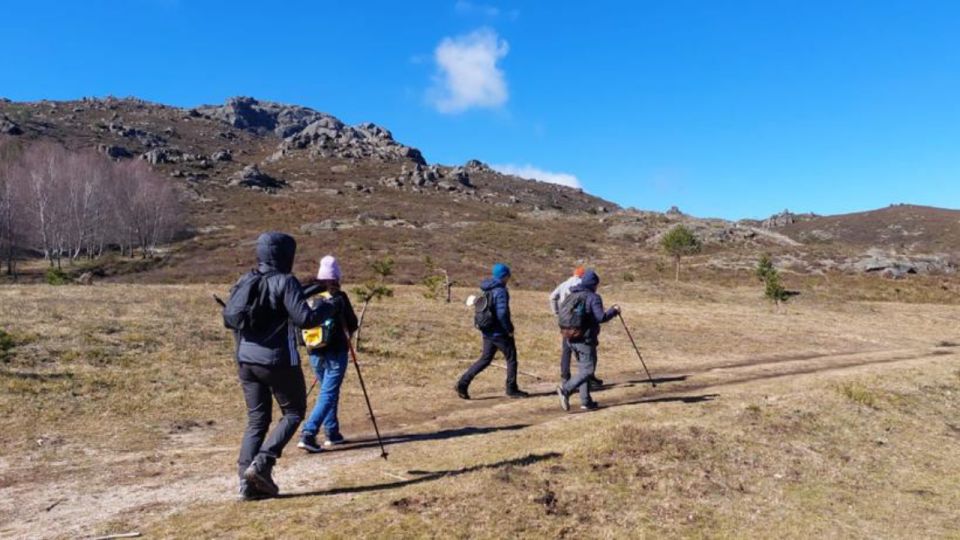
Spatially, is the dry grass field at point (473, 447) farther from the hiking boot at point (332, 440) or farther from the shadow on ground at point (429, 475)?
the hiking boot at point (332, 440)

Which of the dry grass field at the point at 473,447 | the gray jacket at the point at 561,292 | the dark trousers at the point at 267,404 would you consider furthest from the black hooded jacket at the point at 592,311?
the dark trousers at the point at 267,404

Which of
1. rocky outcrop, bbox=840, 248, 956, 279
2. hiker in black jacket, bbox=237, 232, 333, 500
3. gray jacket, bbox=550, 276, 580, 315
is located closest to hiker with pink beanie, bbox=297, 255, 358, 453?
hiker in black jacket, bbox=237, 232, 333, 500

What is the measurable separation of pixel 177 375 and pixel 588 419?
9329mm

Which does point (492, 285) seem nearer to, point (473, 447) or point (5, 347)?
point (473, 447)

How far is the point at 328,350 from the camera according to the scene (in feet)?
29.8

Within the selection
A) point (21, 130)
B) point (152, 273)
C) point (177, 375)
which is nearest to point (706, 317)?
point (177, 375)

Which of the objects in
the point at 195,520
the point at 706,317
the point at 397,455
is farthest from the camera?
the point at 706,317

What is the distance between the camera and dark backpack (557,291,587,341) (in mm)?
11664

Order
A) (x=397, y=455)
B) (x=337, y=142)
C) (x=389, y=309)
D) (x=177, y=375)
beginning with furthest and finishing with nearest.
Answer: (x=337, y=142), (x=389, y=309), (x=177, y=375), (x=397, y=455)

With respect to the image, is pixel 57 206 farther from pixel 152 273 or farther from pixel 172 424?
pixel 172 424

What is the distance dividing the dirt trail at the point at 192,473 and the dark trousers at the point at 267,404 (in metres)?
0.68

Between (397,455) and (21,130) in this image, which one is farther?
(21,130)

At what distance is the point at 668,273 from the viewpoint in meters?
61.5

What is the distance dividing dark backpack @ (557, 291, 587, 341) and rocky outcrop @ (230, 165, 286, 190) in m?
121
